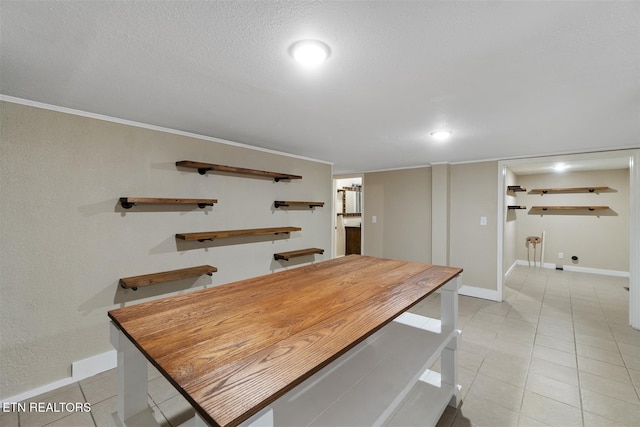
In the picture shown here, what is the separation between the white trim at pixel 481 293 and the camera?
13.6ft

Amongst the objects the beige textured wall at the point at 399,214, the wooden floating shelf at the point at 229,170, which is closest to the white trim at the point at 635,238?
the beige textured wall at the point at 399,214

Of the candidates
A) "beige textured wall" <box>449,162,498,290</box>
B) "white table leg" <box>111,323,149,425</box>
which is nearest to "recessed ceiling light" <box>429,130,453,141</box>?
"beige textured wall" <box>449,162,498,290</box>

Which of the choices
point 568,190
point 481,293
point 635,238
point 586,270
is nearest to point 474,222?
point 481,293

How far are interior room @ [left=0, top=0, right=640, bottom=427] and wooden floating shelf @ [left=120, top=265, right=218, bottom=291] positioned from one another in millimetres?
19

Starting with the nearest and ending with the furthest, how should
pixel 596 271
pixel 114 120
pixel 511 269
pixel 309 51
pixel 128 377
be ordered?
pixel 128 377 < pixel 309 51 < pixel 114 120 < pixel 596 271 < pixel 511 269

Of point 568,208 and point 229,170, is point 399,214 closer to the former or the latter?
point 229,170

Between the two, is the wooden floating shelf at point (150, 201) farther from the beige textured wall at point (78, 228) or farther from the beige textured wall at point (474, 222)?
the beige textured wall at point (474, 222)

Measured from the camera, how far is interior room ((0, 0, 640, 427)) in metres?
1.07

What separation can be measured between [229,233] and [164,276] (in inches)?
28.4

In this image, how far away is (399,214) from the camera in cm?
513

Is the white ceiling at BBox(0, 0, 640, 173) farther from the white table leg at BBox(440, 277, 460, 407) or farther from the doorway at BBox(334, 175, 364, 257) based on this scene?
the doorway at BBox(334, 175, 364, 257)

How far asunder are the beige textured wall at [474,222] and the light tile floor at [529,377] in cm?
58

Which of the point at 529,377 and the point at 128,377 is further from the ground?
the point at 128,377

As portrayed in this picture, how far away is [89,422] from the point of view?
1798 millimetres
